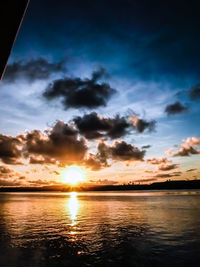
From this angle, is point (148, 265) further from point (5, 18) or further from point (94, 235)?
point (5, 18)

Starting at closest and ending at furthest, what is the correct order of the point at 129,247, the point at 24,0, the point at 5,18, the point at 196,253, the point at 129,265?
the point at 24,0 → the point at 5,18 → the point at 129,265 → the point at 196,253 → the point at 129,247

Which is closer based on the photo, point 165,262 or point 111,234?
point 165,262

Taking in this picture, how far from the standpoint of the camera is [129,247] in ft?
36.8

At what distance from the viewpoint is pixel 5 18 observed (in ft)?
7.73

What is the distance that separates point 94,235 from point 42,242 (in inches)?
158

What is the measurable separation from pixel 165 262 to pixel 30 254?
276 inches

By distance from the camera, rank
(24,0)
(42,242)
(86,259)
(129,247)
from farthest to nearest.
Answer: (42,242) < (129,247) < (86,259) < (24,0)

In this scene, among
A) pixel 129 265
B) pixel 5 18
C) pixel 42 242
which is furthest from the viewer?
pixel 42 242

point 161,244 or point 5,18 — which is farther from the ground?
point 5,18

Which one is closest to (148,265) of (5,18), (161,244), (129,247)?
(129,247)

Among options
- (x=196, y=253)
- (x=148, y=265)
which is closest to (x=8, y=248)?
(x=148, y=265)

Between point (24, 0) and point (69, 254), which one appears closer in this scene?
point (24, 0)

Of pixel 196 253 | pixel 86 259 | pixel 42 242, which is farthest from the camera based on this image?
pixel 42 242

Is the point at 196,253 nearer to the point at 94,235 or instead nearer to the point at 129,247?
the point at 129,247
